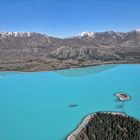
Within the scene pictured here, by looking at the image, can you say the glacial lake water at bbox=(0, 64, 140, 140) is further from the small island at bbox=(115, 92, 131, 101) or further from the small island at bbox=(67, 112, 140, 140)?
the small island at bbox=(67, 112, 140, 140)

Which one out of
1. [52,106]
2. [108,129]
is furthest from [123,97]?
[108,129]

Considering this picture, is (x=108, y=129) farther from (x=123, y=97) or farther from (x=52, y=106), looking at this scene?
(x=123, y=97)

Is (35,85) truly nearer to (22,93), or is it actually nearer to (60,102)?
(22,93)

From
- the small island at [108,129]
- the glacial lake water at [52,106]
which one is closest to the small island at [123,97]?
the glacial lake water at [52,106]

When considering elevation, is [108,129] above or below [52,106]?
above

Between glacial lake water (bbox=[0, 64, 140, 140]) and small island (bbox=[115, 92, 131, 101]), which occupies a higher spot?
small island (bbox=[115, 92, 131, 101])

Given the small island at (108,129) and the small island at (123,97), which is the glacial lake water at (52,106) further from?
the small island at (108,129)

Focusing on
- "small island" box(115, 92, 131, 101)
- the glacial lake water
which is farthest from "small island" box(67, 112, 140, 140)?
"small island" box(115, 92, 131, 101)

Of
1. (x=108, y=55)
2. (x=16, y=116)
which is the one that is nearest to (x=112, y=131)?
(x=16, y=116)
